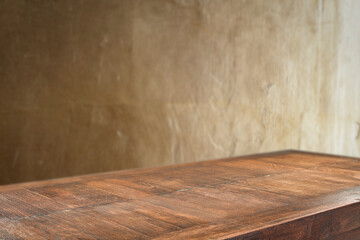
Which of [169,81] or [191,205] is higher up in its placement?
[169,81]

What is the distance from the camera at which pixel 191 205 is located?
1203 mm

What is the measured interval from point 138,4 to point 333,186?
276 cm

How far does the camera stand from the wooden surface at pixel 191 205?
99cm

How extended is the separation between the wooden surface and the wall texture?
1894 millimetres

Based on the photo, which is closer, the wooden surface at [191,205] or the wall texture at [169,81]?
the wooden surface at [191,205]

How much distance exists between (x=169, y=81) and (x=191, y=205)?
292cm

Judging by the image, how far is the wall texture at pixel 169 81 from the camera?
332 cm

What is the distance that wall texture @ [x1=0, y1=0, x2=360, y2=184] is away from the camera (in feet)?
10.9

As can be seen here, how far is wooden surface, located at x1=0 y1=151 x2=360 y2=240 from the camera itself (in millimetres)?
988

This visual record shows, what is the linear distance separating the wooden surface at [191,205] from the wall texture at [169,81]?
1.89 m

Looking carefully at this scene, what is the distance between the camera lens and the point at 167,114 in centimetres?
405

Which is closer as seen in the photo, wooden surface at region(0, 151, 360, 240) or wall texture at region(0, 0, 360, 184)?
wooden surface at region(0, 151, 360, 240)

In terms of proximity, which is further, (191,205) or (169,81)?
(169,81)

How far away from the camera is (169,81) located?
4062mm
